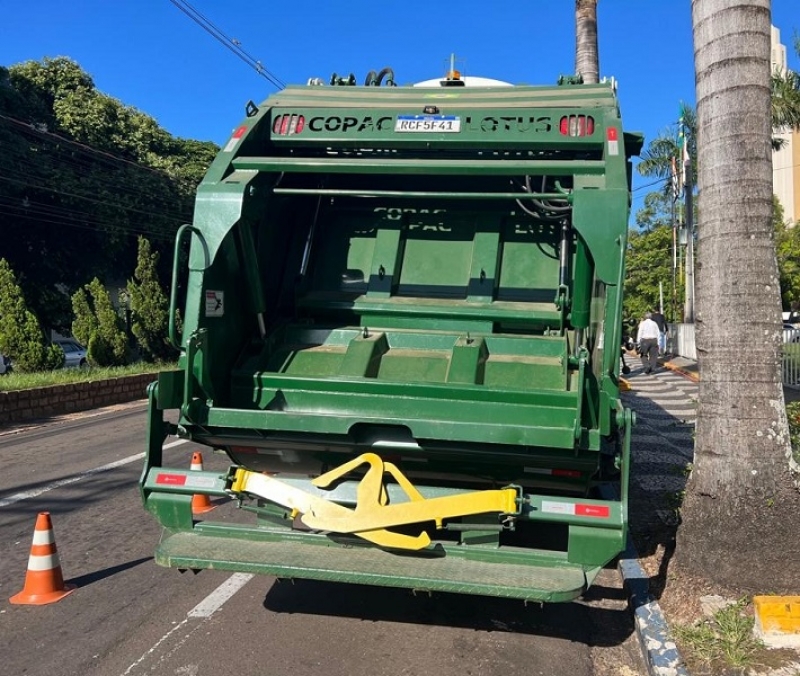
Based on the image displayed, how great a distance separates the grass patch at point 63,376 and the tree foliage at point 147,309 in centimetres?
201

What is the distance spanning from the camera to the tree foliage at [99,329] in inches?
758

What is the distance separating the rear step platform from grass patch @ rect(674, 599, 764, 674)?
0.59 meters

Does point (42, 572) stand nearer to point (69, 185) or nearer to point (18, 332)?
point (18, 332)

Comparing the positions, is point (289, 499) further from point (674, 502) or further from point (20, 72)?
point (20, 72)

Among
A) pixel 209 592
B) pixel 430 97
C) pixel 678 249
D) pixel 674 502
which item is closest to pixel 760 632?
pixel 674 502

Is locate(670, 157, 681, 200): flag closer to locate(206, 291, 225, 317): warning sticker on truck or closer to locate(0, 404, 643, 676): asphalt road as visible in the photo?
locate(0, 404, 643, 676): asphalt road

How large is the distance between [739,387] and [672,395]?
12.1 meters

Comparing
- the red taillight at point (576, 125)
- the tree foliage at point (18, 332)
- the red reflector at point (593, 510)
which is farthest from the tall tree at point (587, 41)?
the tree foliage at point (18, 332)

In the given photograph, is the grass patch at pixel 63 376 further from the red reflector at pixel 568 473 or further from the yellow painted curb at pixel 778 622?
the yellow painted curb at pixel 778 622

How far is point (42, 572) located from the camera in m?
4.90

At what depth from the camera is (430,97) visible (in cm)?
561

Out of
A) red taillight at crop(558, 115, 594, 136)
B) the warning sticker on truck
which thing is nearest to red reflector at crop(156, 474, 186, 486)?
the warning sticker on truck

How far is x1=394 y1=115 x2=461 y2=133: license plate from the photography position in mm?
5262

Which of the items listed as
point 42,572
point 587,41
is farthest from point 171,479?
point 587,41
